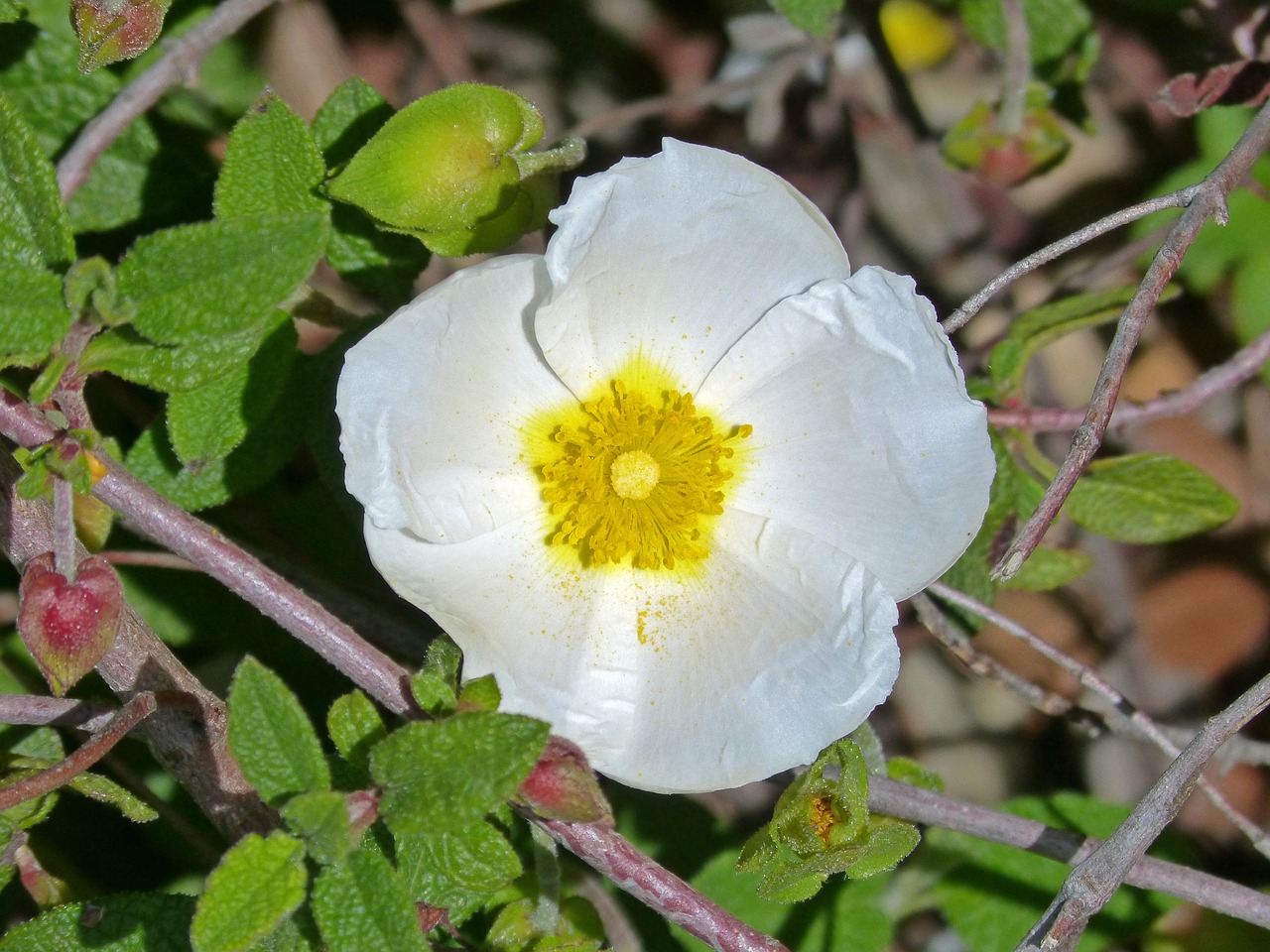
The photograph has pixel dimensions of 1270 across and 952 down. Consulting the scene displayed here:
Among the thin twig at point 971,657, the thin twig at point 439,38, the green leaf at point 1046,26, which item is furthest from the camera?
the thin twig at point 439,38

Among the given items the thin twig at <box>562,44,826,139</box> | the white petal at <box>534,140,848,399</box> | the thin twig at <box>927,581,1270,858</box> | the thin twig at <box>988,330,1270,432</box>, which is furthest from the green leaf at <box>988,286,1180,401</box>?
the thin twig at <box>562,44,826,139</box>

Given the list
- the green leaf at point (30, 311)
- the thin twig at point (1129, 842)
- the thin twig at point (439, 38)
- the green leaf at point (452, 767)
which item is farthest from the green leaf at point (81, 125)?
the thin twig at point (1129, 842)

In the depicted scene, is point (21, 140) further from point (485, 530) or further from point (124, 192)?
point (485, 530)

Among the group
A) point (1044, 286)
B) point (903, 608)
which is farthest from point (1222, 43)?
point (903, 608)

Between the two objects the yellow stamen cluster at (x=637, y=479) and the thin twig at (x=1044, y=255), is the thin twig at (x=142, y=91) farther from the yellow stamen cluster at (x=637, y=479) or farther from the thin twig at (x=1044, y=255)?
the thin twig at (x=1044, y=255)

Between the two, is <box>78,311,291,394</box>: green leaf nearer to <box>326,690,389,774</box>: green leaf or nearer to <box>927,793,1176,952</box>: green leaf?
<box>326,690,389,774</box>: green leaf

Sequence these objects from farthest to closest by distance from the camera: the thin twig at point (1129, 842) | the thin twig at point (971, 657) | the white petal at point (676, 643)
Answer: the thin twig at point (971, 657) < the white petal at point (676, 643) < the thin twig at point (1129, 842)

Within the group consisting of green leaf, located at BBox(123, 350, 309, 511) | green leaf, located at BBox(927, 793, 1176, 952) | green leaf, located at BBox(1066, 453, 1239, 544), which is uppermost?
green leaf, located at BBox(123, 350, 309, 511)
